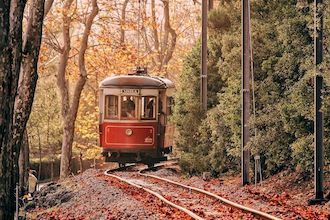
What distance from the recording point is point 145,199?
18734mm

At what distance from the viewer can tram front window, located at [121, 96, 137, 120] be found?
97.9 ft

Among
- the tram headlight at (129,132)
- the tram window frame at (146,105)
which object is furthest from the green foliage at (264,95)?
the tram headlight at (129,132)

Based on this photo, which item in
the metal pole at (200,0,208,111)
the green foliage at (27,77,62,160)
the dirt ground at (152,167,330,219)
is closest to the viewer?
the dirt ground at (152,167,330,219)

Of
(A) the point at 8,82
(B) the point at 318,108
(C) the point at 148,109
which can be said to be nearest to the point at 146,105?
(C) the point at 148,109

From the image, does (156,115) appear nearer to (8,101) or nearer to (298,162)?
(298,162)

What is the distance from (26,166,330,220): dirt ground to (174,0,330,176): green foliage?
690mm

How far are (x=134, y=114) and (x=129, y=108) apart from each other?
0.29 meters

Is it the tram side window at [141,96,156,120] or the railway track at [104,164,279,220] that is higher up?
the tram side window at [141,96,156,120]

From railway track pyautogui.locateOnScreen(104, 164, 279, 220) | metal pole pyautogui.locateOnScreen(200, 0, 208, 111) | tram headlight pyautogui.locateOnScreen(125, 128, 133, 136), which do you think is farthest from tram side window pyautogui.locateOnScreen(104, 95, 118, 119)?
railway track pyautogui.locateOnScreen(104, 164, 279, 220)

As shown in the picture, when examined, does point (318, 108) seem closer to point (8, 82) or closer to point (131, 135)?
point (8, 82)

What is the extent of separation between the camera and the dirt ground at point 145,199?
15645 millimetres

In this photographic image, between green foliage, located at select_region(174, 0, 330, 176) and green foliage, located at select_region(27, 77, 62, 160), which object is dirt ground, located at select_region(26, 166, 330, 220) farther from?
green foliage, located at select_region(27, 77, 62, 160)

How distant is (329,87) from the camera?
17.0 meters

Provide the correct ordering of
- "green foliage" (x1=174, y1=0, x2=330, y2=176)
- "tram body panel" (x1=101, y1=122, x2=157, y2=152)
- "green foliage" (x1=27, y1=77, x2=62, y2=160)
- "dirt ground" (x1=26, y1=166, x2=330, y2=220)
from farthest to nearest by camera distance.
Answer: "green foliage" (x1=27, y1=77, x2=62, y2=160) < "tram body panel" (x1=101, y1=122, x2=157, y2=152) < "green foliage" (x1=174, y1=0, x2=330, y2=176) < "dirt ground" (x1=26, y1=166, x2=330, y2=220)
